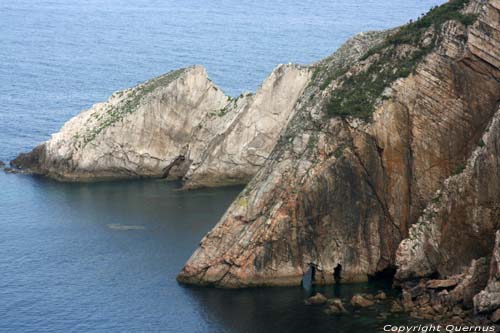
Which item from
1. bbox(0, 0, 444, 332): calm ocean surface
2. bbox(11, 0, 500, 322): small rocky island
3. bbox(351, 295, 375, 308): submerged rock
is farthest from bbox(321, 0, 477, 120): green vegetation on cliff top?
bbox(351, 295, 375, 308): submerged rock

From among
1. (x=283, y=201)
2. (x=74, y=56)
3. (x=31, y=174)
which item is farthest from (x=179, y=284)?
(x=74, y=56)

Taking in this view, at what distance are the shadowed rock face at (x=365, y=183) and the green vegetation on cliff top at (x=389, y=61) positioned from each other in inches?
28.0

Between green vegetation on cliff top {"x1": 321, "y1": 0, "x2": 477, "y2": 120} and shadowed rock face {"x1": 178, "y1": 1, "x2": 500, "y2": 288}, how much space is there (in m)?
0.71

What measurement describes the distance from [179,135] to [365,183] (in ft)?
127

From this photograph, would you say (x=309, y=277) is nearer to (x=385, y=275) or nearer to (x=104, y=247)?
(x=385, y=275)

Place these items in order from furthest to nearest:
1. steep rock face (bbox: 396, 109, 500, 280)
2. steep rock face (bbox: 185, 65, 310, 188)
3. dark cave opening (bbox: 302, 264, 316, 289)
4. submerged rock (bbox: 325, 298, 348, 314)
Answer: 1. steep rock face (bbox: 185, 65, 310, 188)
2. dark cave opening (bbox: 302, 264, 316, 289)
3. steep rock face (bbox: 396, 109, 500, 280)
4. submerged rock (bbox: 325, 298, 348, 314)

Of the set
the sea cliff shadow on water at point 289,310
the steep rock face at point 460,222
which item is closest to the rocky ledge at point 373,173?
the steep rock face at point 460,222

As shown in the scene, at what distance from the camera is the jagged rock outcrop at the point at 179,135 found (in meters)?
112

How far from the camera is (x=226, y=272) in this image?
81.6 meters

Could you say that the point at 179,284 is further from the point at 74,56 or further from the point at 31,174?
the point at 74,56

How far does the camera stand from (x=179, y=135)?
11825 cm

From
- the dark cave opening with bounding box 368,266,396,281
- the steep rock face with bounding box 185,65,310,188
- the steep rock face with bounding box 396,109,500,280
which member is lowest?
the dark cave opening with bounding box 368,266,396,281

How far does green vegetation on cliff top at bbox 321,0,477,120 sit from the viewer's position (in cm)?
8288

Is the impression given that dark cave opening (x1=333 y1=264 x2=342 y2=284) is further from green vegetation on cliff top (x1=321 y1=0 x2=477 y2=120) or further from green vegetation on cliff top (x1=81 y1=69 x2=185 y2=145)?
green vegetation on cliff top (x1=81 y1=69 x2=185 y2=145)
